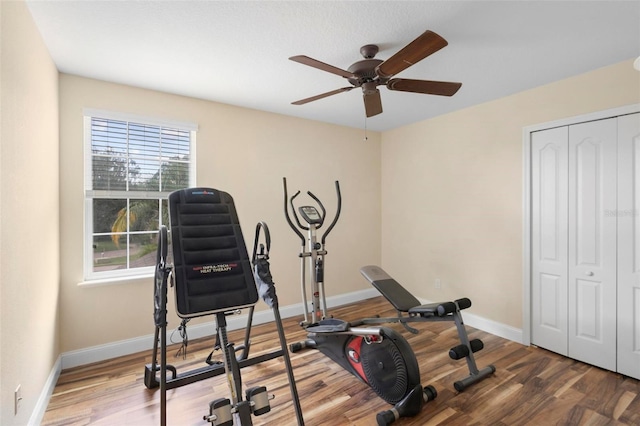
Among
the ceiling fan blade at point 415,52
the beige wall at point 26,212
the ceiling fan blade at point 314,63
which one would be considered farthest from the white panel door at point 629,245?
the beige wall at point 26,212

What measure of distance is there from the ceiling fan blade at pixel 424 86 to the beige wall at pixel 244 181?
201 cm

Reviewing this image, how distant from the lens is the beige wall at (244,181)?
273 cm

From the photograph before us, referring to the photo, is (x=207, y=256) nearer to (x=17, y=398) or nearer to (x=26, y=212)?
(x=26, y=212)

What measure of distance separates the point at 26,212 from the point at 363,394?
255cm

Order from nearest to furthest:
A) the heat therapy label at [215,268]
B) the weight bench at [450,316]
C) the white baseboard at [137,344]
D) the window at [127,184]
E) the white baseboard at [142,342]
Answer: the heat therapy label at [215,268]
the white baseboard at [142,342]
the weight bench at [450,316]
the white baseboard at [137,344]
the window at [127,184]

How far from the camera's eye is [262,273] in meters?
2.11

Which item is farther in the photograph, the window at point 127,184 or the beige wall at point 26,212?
the window at point 127,184

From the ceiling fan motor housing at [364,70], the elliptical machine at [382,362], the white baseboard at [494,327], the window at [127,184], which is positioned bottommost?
the white baseboard at [494,327]

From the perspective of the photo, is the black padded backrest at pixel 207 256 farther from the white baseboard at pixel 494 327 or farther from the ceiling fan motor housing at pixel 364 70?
the white baseboard at pixel 494 327

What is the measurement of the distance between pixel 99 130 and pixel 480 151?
4.05 m

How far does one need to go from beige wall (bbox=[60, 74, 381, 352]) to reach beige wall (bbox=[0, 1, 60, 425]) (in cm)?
28

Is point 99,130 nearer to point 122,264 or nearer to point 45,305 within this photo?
point 122,264

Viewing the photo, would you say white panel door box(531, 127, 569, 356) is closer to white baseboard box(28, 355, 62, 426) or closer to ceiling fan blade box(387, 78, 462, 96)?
ceiling fan blade box(387, 78, 462, 96)

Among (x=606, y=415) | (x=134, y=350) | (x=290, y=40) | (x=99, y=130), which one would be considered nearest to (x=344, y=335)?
(x=606, y=415)
